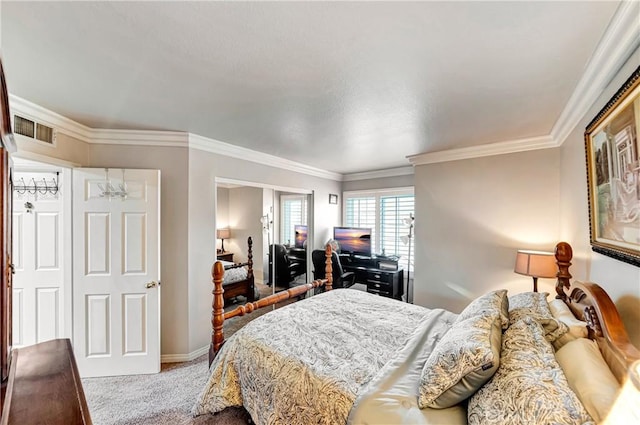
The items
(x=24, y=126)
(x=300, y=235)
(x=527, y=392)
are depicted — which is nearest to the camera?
(x=527, y=392)

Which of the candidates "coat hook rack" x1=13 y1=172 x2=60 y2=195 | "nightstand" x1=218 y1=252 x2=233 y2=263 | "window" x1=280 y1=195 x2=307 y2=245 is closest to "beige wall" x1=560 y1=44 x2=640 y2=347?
"window" x1=280 y1=195 x2=307 y2=245

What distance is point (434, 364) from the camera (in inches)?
48.1

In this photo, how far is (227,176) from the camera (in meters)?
3.32

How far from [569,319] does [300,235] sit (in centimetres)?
365

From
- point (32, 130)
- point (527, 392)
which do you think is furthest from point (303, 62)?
point (32, 130)

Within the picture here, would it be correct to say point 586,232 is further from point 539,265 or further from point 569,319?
point 569,319

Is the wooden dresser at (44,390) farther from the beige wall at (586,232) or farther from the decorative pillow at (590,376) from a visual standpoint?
the beige wall at (586,232)

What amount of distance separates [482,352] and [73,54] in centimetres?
258

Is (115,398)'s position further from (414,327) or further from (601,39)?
(601,39)

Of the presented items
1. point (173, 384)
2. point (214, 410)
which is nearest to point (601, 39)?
point (214, 410)

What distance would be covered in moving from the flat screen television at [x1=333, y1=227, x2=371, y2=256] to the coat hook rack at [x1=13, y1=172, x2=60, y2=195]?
4.06 meters

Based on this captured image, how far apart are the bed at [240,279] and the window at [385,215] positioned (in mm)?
2447

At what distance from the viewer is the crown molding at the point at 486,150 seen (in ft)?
9.44

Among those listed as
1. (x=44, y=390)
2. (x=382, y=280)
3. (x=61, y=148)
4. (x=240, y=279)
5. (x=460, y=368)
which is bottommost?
(x=382, y=280)
